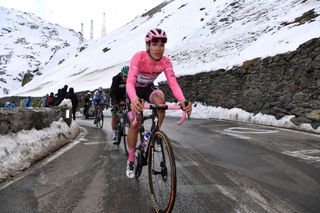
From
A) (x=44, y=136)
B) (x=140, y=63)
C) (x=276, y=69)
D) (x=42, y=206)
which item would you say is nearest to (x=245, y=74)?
(x=276, y=69)

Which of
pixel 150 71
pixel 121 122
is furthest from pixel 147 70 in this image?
pixel 121 122

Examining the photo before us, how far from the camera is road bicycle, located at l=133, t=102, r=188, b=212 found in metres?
3.36

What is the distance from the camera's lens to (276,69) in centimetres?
1538

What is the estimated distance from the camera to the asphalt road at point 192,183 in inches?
149

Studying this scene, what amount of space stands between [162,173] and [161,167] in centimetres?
7

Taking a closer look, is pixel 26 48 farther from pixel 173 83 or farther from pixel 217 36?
pixel 173 83

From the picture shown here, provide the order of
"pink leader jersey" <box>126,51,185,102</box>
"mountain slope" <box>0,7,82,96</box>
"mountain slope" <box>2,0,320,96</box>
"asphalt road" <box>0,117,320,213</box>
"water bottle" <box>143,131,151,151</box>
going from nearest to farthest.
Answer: "asphalt road" <box>0,117,320,213</box>
"water bottle" <box>143,131,151,151</box>
"pink leader jersey" <box>126,51,185,102</box>
"mountain slope" <box>2,0,320,96</box>
"mountain slope" <box>0,7,82,96</box>

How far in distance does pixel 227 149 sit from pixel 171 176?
14.5ft

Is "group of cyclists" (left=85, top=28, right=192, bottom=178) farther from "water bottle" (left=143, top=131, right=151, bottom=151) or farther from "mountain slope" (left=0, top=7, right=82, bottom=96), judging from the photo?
"mountain slope" (left=0, top=7, right=82, bottom=96)

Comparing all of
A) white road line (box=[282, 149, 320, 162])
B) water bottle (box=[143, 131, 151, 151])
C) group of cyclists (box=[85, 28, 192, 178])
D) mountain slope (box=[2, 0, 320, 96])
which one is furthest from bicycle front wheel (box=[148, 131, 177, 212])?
mountain slope (box=[2, 0, 320, 96])

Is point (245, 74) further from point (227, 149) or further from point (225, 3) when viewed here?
point (225, 3)

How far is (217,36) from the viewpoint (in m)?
36.1

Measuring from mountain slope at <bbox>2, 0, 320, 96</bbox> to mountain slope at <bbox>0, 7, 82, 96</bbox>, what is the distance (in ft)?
119

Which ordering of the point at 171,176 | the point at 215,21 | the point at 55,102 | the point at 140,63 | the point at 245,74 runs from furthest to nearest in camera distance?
the point at 215,21 → the point at 245,74 → the point at 55,102 → the point at 140,63 → the point at 171,176
